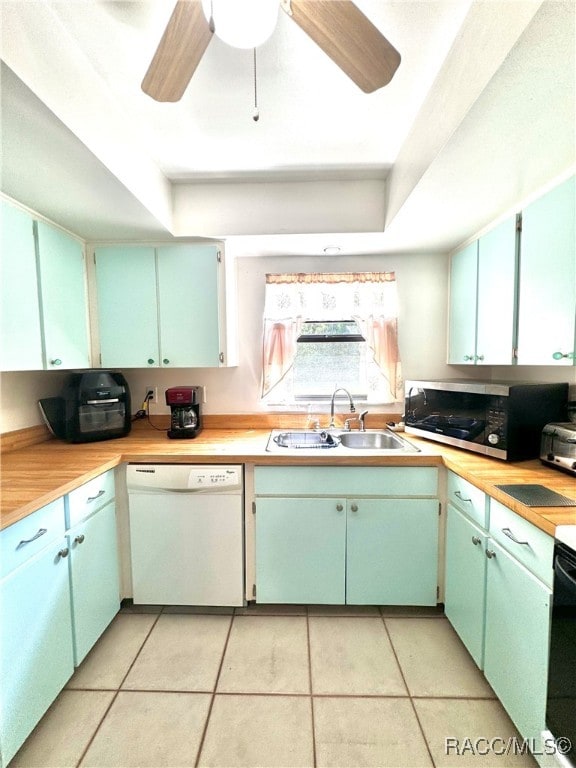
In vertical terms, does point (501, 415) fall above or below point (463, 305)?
below

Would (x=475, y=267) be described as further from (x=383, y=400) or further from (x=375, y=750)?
(x=375, y=750)

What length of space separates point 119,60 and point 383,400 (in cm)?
219

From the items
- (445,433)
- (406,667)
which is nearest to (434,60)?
(445,433)

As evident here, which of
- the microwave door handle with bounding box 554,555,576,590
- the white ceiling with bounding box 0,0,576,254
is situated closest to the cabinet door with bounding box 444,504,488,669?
the microwave door handle with bounding box 554,555,576,590

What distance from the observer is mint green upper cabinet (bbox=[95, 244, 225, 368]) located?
77.1 inches

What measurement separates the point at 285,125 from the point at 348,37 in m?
0.65

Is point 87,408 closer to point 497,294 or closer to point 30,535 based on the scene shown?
point 30,535

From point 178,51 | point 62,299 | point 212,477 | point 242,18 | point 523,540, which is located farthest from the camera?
point 62,299

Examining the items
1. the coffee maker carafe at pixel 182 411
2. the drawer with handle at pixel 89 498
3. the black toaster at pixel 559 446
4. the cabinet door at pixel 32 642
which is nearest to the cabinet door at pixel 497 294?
the black toaster at pixel 559 446

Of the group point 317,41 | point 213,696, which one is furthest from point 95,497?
A: point 317,41

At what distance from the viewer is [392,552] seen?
1.63 m

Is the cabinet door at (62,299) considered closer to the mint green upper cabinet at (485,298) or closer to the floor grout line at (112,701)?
the floor grout line at (112,701)

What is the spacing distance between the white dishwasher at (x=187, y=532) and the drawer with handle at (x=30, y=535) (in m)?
→ 0.43

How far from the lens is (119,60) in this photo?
112 cm
